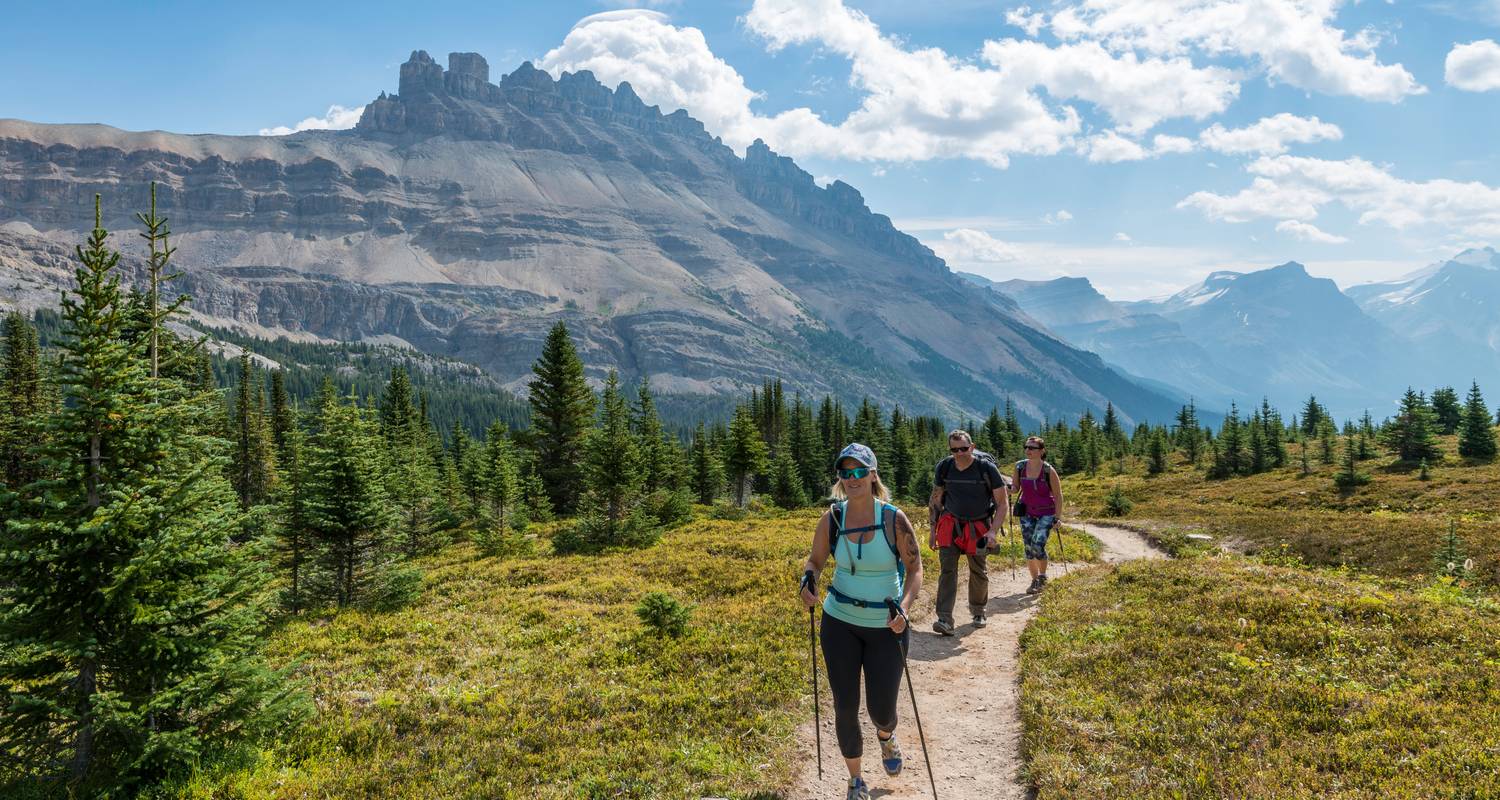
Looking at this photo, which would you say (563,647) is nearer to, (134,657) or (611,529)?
(134,657)

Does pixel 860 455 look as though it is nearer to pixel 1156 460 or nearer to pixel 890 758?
pixel 890 758

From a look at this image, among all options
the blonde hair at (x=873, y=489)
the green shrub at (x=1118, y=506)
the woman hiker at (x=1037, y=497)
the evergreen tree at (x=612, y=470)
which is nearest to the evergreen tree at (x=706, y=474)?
the evergreen tree at (x=612, y=470)

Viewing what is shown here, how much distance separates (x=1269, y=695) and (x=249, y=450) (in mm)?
62839

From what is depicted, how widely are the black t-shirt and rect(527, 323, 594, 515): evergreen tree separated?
117ft

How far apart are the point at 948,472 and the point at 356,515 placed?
16059 millimetres

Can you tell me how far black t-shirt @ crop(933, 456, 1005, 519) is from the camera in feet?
41.9

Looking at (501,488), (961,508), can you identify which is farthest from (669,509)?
(961,508)

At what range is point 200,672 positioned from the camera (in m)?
8.67

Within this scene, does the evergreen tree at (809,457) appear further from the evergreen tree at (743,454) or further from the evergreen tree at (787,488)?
the evergreen tree at (743,454)

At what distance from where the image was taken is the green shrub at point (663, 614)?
1435cm

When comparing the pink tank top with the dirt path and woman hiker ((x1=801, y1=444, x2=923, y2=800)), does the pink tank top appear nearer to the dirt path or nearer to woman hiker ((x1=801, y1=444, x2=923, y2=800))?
the dirt path

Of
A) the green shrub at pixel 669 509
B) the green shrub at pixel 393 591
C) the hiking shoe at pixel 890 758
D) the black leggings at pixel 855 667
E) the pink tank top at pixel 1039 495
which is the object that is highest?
the pink tank top at pixel 1039 495

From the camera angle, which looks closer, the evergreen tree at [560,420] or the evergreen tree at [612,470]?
the evergreen tree at [612,470]

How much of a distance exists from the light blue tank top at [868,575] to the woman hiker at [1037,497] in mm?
9699
